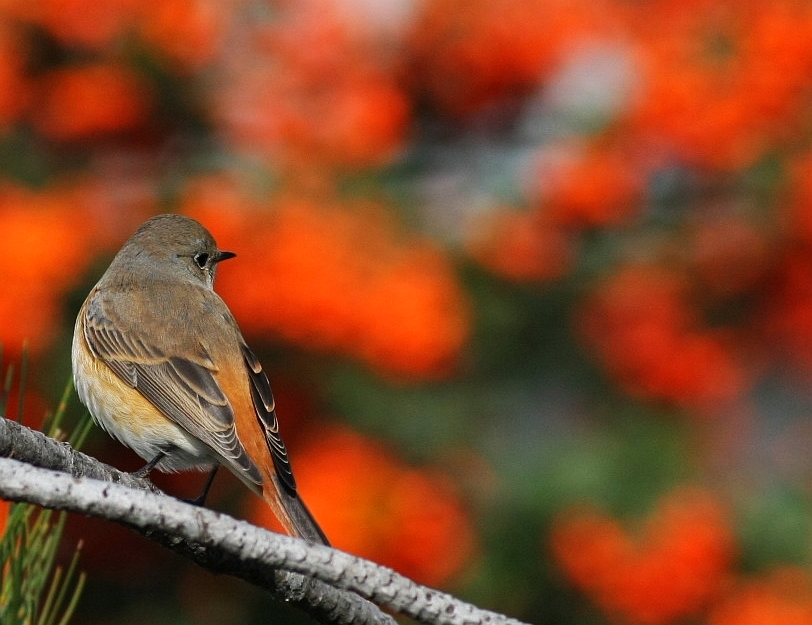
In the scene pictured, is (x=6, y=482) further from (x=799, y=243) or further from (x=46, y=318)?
(x=799, y=243)

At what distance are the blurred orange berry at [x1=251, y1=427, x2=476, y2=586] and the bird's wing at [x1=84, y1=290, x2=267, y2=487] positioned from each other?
103cm

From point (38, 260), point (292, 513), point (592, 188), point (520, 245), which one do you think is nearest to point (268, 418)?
point (292, 513)

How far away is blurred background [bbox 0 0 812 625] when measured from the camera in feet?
14.8

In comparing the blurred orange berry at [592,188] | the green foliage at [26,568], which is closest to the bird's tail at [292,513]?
the green foliage at [26,568]

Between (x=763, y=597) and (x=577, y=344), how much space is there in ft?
4.87

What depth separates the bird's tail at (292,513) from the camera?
2799 mm

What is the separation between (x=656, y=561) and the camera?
179 inches

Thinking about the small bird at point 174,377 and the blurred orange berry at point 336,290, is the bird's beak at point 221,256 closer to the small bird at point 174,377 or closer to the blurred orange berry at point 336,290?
the small bird at point 174,377

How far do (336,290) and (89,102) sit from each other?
1482 millimetres

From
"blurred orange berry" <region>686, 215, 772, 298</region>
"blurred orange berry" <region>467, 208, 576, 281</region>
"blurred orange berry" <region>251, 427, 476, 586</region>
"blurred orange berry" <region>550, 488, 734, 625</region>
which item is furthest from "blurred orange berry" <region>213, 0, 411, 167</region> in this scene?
"blurred orange berry" <region>550, 488, 734, 625</region>

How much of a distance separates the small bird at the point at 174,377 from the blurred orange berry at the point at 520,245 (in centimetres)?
167

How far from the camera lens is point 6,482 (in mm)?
1494

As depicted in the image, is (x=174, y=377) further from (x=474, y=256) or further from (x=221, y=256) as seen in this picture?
(x=474, y=256)

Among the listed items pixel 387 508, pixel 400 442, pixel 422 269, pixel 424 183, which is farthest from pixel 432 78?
pixel 387 508
